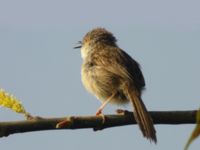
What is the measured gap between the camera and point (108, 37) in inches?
366

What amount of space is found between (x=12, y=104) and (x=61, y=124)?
0.39m

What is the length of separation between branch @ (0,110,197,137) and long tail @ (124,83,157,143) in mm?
145

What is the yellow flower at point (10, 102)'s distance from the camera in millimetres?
1746

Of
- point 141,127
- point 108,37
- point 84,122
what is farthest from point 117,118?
point 108,37

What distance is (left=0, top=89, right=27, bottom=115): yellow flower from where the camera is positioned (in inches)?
68.7

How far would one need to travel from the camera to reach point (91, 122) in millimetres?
2465

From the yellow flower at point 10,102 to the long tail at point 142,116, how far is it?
136cm

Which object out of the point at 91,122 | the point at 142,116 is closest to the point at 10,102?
the point at 91,122

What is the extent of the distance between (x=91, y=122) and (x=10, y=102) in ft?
2.38

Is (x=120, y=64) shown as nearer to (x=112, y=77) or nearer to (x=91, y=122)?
(x=112, y=77)

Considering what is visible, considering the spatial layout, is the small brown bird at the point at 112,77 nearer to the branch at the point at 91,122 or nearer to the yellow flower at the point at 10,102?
the branch at the point at 91,122

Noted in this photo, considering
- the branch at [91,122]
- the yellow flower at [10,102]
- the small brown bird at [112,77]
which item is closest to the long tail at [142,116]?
the small brown bird at [112,77]

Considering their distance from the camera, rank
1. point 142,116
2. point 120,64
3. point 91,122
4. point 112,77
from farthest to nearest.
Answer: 1. point 120,64
2. point 112,77
3. point 142,116
4. point 91,122

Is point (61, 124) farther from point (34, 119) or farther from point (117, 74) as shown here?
point (117, 74)
